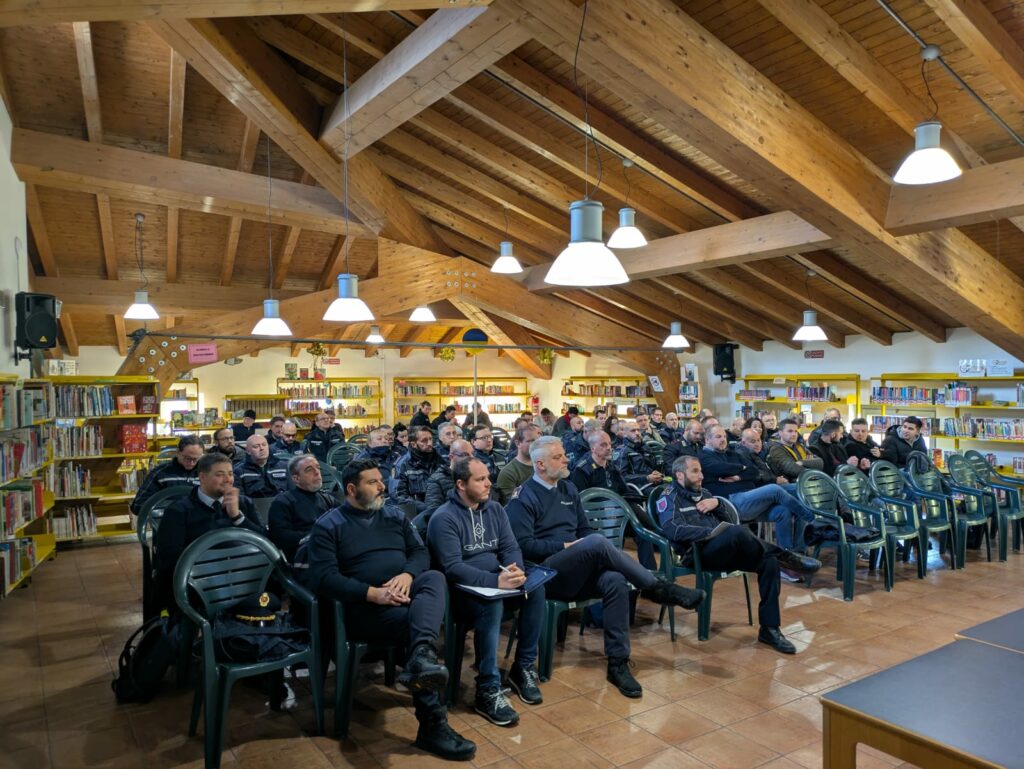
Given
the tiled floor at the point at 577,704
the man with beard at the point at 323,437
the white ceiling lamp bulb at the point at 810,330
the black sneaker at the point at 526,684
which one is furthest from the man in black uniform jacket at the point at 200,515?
the white ceiling lamp bulb at the point at 810,330

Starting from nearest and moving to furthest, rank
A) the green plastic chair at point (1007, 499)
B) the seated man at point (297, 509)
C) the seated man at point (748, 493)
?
the seated man at point (297, 509), the seated man at point (748, 493), the green plastic chair at point (1007, 499)

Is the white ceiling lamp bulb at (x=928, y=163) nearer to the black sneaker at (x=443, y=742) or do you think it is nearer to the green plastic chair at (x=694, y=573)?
the green plastic chair at (x=694, y=573)

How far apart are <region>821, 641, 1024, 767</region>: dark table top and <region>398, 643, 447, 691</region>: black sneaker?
5.22ft

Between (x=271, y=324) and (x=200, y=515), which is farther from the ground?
(x=271, y=324)

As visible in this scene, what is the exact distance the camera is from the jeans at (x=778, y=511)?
5.73m

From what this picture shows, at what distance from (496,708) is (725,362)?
1002 centimetres

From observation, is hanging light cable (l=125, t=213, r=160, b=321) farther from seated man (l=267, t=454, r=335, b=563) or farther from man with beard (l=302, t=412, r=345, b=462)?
seated man (l=267, t=454, r=335, b=563)

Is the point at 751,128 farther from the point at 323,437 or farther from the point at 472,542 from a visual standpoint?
the point at 323,437

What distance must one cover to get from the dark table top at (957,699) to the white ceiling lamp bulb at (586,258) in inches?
79.7

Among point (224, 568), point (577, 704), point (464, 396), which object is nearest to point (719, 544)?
point (577, 704)

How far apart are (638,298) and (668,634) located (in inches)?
305

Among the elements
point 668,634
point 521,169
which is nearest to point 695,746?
point 668,634

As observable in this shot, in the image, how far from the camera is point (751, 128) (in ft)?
16.2

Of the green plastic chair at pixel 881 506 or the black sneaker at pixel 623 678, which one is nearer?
the black sneaker at pixel 623 678
